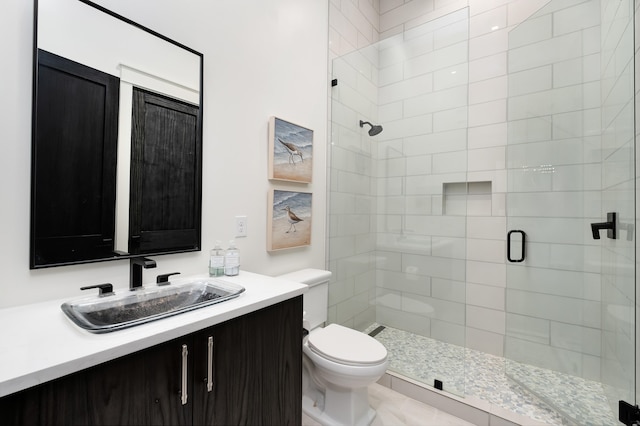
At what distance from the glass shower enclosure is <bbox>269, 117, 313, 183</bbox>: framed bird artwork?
1.10 feet

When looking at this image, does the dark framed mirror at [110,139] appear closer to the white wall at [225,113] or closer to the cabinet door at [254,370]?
the white wall at [225,113]

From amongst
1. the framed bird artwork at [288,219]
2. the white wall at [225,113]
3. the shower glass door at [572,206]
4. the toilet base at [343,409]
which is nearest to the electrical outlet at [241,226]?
the white wall at [225,113]

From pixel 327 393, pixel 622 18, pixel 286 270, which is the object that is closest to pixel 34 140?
pixel 286 270

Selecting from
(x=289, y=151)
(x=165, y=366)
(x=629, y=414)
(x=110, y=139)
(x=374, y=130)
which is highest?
(x=374, y=130)

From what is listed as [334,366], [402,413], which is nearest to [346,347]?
[334,366]

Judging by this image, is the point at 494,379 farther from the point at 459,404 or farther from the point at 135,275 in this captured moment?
the point at 135,275

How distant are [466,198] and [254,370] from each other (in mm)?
1973

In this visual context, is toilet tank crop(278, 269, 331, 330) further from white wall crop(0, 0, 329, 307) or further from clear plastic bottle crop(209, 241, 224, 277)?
clear plastic bottle crop(209, 241, 224, 277)

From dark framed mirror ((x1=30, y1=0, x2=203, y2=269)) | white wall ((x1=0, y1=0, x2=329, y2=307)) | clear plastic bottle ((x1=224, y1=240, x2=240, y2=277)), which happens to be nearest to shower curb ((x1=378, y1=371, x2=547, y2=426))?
white wall ((x1=0, y1=0, x2=329, y2=307))

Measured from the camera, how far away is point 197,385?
2.72 feet

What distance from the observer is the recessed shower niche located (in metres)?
2.15

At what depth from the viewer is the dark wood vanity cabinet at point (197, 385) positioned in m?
0.62

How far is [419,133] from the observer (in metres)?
2.21

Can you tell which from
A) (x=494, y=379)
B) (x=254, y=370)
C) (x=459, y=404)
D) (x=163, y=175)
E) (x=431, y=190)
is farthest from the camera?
(x=431, y=190)
